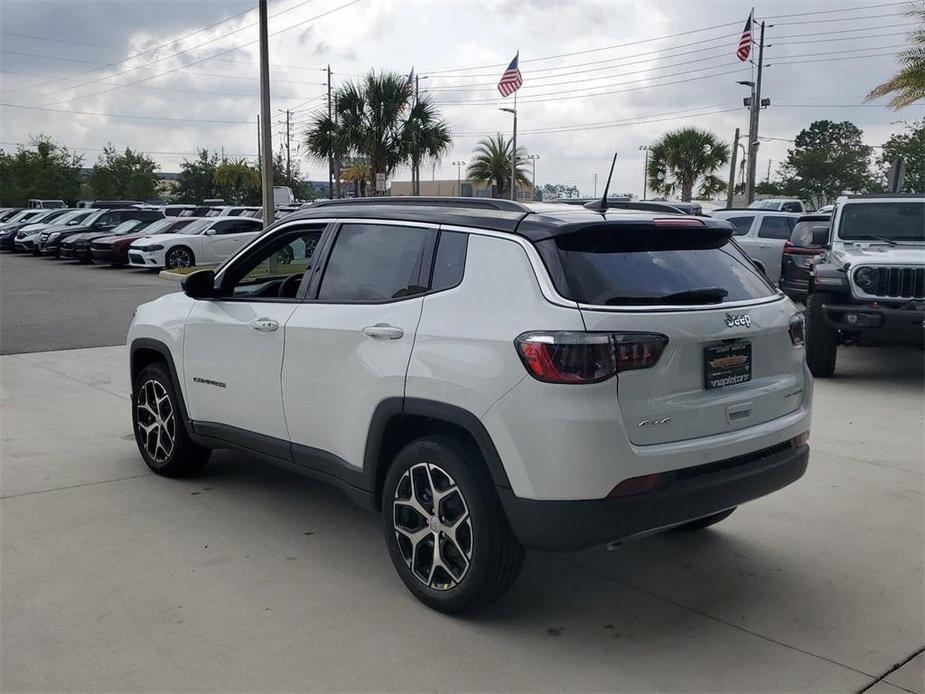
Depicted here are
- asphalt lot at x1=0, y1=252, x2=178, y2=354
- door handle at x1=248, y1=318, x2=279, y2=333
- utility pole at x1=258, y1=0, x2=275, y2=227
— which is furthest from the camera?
utility pole at x1=258, y1=0, x2=275, y2=227

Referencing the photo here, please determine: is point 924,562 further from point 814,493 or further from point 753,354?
point 753,354

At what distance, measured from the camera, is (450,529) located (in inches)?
155

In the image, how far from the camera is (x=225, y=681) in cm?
349

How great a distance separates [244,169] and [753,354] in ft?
219

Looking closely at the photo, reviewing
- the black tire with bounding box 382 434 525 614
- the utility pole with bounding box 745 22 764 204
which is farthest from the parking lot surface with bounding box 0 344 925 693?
the utility pole with bounding box 745 22 764 204

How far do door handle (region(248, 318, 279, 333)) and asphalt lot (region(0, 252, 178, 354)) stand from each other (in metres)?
7.49

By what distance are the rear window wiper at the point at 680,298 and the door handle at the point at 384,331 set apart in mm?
966

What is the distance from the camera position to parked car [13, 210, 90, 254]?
1230 inches

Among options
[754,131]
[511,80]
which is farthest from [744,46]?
[511,80]

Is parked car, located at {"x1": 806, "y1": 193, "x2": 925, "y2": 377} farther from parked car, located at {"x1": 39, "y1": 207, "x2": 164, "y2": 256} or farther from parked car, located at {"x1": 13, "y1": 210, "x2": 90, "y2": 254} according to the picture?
parked car, located at {"x1": 13, "y1": 210, "x2": 90, "y2": 254}

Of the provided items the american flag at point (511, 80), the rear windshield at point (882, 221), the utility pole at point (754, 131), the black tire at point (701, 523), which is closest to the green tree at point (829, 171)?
the utility pole at point (754, 131)

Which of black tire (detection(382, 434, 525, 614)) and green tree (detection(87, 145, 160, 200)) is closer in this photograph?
black tire (detection(382, 434, 525, 614))

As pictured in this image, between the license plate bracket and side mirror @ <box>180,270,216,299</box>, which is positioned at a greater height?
side mirror @ <box>180,270,216,299</box>

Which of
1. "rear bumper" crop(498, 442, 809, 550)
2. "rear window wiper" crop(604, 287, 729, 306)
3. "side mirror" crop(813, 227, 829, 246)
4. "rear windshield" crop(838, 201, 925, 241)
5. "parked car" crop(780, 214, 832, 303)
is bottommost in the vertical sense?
"rear bumper" crop(498, 442, 809, 550)
